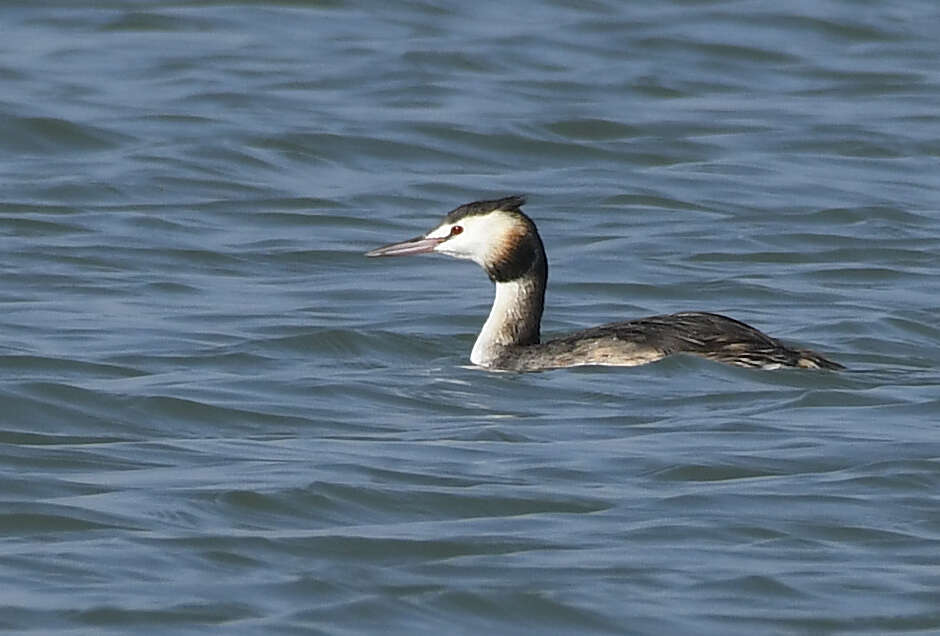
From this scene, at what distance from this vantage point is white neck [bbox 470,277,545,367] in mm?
11422

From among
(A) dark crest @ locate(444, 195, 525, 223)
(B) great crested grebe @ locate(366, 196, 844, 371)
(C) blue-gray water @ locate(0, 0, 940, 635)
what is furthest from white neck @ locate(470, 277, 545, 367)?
(A) dark crest @ locate(444, 195, 525, 223)

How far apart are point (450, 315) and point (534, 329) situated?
1087 mm

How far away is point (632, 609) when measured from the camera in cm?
713

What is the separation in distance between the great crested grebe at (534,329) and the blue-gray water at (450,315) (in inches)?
4.5

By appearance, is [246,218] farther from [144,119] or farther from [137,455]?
[137,455]

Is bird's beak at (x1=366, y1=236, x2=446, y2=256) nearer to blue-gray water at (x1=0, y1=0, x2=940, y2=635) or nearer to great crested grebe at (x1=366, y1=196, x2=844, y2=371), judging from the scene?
great crested grebe at (x1=366, y1=196, x2=844, y2=371)

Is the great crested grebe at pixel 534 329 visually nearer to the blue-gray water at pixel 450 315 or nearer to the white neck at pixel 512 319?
the white neck at pixel 512 319

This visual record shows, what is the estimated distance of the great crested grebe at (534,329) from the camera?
1077 cm

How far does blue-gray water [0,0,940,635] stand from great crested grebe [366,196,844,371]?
11cm

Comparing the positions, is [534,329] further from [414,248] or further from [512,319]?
[414,248]

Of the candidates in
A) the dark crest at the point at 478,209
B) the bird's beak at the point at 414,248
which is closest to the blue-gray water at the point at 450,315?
the bird's beak at the point at 414,248

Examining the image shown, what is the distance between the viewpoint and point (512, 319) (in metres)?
11.5

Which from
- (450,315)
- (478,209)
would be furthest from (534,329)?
(450,315)

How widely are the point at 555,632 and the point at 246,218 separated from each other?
8.43 metres
